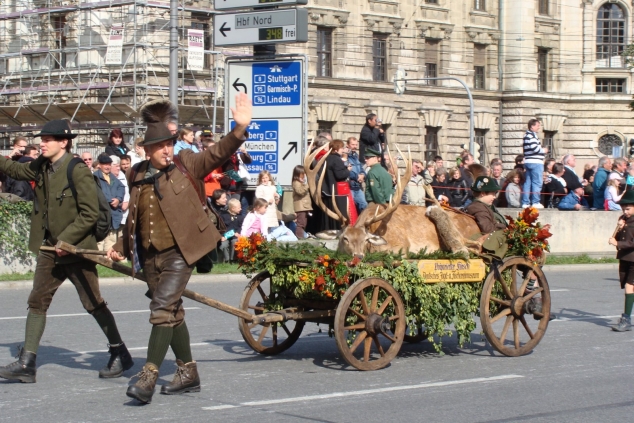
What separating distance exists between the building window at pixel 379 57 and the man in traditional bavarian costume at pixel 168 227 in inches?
1727

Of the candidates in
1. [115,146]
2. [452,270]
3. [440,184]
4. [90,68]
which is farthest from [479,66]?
[452,270]

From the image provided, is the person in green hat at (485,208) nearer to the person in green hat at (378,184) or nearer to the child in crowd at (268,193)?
the person in green hat at (378,184)

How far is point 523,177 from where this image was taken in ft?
73.3

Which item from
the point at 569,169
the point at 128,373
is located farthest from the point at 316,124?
the point at 128,373

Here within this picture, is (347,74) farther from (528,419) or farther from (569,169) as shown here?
(528,419)

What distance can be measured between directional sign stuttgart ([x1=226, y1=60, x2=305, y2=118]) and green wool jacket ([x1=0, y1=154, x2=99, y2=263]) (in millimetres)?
9234

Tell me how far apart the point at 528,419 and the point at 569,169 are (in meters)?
16.7

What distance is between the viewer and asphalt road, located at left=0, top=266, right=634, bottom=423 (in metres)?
7.55

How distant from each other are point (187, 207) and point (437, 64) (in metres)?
47.4

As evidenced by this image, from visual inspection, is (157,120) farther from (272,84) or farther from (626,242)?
(272,84)

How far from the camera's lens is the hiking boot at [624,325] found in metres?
12.0

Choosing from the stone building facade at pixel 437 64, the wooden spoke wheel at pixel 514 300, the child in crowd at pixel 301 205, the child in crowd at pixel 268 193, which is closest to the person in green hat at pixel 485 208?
the wooden spoke wheel at pixel 514 300

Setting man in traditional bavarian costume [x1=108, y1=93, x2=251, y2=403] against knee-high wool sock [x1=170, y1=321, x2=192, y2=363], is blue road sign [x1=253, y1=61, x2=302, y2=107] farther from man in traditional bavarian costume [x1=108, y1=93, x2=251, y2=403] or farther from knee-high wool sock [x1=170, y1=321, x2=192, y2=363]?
knee-high wool sock [x1=170, y1=321, x2=192, y2=363]

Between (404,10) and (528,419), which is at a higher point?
(404,10)
